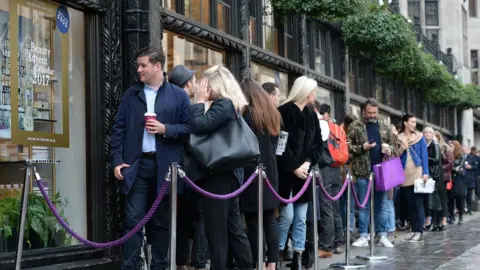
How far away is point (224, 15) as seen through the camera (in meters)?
13.0

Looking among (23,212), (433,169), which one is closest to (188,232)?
(23,212)

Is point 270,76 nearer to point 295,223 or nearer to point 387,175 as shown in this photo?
point 387,175

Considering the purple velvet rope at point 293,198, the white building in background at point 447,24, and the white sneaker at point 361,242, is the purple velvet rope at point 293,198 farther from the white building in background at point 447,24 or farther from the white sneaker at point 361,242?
the white building in background at point 447,24

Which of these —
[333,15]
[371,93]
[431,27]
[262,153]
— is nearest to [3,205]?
[262,153]

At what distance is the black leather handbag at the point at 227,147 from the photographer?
763 centimetres

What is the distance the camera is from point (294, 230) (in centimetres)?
991

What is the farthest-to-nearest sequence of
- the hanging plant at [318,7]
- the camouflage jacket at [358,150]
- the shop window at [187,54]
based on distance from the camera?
the hanging plant at [318,7]
the camouflage jacket at [358,150]
the shop window at [187,54]

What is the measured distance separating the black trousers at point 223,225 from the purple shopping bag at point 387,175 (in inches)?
233

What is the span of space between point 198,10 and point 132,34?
2.52 m

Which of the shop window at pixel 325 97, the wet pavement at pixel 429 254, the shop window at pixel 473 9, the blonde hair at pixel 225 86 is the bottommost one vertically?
the wet pavement at pixel 429 254

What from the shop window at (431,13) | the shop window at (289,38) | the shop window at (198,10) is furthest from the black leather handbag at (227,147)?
the shop window at (431,13)

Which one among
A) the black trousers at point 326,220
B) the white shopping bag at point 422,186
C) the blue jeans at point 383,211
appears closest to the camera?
the black trousers at point 326,220

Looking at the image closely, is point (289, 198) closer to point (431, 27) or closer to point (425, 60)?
point (425, 60)

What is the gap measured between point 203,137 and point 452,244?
7.92 m
